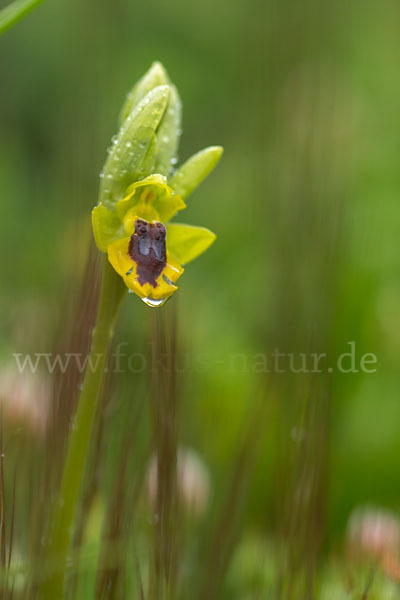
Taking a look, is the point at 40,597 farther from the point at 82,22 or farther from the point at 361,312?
the point at 82,22

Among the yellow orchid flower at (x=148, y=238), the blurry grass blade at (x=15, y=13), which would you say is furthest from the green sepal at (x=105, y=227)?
the blurry grass blade at (x=15, y=13)

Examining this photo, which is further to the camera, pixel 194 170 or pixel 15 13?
pixel 194 170

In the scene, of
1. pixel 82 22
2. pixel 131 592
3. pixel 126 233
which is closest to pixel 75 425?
pixel 126 233

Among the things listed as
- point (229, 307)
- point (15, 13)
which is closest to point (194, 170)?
point (15, 13)

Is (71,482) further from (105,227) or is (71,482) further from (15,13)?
(15,13)

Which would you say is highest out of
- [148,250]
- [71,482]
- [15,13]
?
[15,13]

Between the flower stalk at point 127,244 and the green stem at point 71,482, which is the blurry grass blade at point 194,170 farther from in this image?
the green stem at point 71,482
